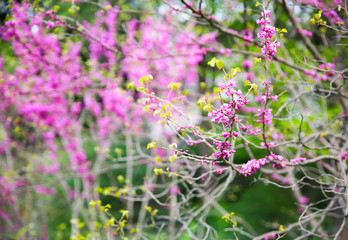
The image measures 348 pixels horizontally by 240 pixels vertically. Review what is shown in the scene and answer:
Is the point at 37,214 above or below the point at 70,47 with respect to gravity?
below

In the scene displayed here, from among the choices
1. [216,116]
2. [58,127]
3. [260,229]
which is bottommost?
[260,229]

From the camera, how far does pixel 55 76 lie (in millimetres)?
5402

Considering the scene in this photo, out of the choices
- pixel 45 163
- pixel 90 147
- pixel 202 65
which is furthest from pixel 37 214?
pixel 202 65

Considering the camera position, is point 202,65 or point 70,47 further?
point 202,65

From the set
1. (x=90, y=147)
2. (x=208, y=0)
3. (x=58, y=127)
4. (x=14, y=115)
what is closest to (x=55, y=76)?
(x=58, y=127)

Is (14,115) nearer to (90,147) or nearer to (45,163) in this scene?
(45,163)

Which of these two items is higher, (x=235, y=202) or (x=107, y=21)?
(x=107, y=21)

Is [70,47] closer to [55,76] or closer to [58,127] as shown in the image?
[55,76]

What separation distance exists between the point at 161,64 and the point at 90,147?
18.5 ft

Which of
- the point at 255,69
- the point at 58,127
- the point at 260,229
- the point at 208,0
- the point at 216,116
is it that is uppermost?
the point at 208,0

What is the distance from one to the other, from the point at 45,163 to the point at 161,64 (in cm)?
454

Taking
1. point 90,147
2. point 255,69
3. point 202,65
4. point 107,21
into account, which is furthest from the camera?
point 90,147

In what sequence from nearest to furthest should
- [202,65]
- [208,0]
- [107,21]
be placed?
[208,0], [107,21], [202,65]

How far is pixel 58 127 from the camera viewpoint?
6484 millimetres
